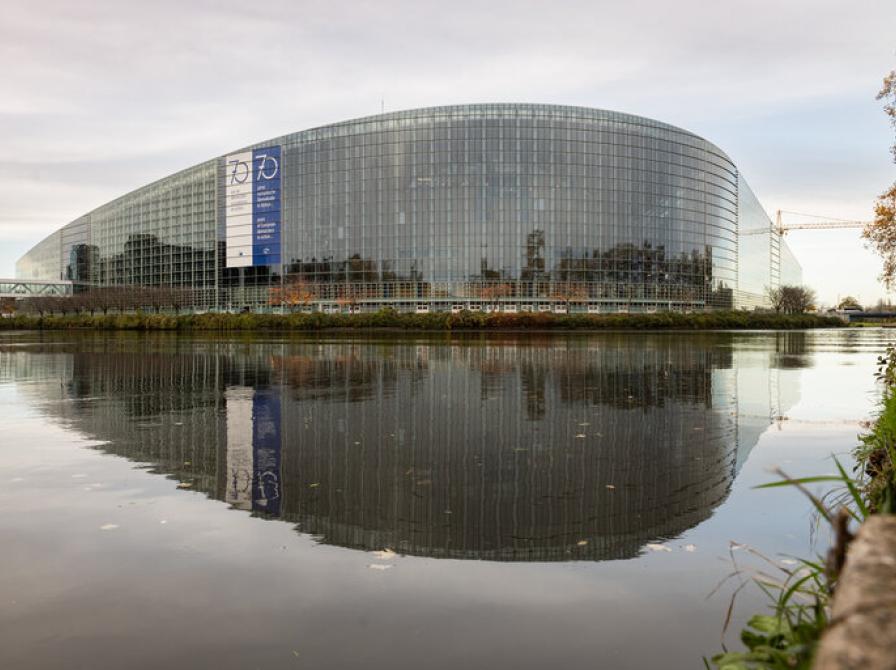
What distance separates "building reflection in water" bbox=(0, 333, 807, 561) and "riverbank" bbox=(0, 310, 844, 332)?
5780 cm

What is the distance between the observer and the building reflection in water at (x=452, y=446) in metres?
7.98

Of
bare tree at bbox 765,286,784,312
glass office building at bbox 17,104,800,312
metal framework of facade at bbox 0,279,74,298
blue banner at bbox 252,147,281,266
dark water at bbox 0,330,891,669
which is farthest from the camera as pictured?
bare tree at bbox 765,286,784,312

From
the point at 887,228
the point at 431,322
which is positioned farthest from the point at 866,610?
the point at 431,322

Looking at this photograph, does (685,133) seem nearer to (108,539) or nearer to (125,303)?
Result: (125,303)

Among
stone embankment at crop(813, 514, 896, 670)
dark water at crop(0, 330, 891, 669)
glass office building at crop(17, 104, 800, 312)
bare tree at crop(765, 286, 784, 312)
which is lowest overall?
dark water at crop(0, 330, 891, 669)

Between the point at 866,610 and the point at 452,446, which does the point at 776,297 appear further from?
the point at 866,610

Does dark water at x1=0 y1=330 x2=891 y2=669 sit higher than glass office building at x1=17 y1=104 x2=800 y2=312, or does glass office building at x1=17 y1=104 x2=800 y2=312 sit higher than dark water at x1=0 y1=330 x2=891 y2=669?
glass office building at x1=17 y1=104 x2=800 y2=312

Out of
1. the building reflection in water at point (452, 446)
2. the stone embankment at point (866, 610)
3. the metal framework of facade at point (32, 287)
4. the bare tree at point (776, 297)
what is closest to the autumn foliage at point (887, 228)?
the building reflection in water at point (452, 446)

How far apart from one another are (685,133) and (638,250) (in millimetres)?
26476

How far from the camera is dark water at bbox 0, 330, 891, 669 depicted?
5188 millimetres

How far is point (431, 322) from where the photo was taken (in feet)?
280

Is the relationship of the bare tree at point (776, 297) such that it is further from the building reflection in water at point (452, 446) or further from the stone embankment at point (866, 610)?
the stone embankment at point (866, 610)

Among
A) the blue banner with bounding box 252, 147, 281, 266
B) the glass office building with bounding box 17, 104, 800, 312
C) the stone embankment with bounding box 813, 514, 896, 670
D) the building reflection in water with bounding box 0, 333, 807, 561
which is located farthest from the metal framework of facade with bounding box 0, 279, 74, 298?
the stone embankment with bounding box 813, 514, 896, 670

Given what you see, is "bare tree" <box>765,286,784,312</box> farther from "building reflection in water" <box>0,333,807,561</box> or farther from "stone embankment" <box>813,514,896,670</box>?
"stone embankment" <box>813,514,896,670</box>
